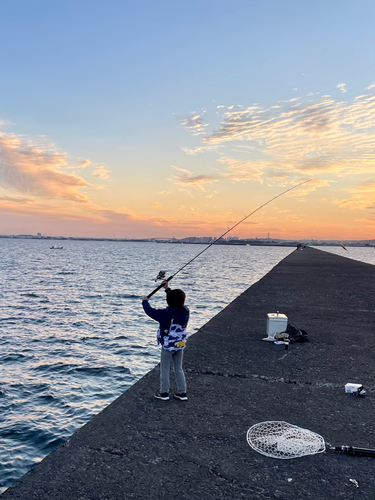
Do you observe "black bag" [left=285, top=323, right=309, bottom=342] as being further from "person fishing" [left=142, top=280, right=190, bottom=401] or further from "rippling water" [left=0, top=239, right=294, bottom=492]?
"rippling water" [left=0, top=239, right=294, bottom=492]

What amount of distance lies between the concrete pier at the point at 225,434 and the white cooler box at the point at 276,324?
420mm

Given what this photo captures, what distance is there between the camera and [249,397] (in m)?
4.23

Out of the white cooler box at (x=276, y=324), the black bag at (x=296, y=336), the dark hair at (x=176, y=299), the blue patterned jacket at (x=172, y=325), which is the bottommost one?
the black bag at (x=296, y=336)

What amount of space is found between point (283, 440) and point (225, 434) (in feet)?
1.67

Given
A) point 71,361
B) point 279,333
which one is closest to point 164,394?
point 279,333

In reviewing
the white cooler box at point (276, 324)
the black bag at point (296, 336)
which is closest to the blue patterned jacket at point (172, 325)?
the white cooler box at point (276, 324)

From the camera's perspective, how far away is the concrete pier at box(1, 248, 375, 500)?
269 cm

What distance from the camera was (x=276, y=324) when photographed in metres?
6.68

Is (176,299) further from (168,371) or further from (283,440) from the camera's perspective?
(283,440)

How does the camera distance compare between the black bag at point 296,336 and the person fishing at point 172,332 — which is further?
the black bag at point 296,336

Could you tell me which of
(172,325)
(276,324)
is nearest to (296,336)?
(276,324)

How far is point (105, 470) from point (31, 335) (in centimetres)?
1198

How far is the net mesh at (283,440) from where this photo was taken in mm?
3113

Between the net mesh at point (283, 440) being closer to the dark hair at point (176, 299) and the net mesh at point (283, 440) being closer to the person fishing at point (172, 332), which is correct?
the person fishing at point (172, 332)
